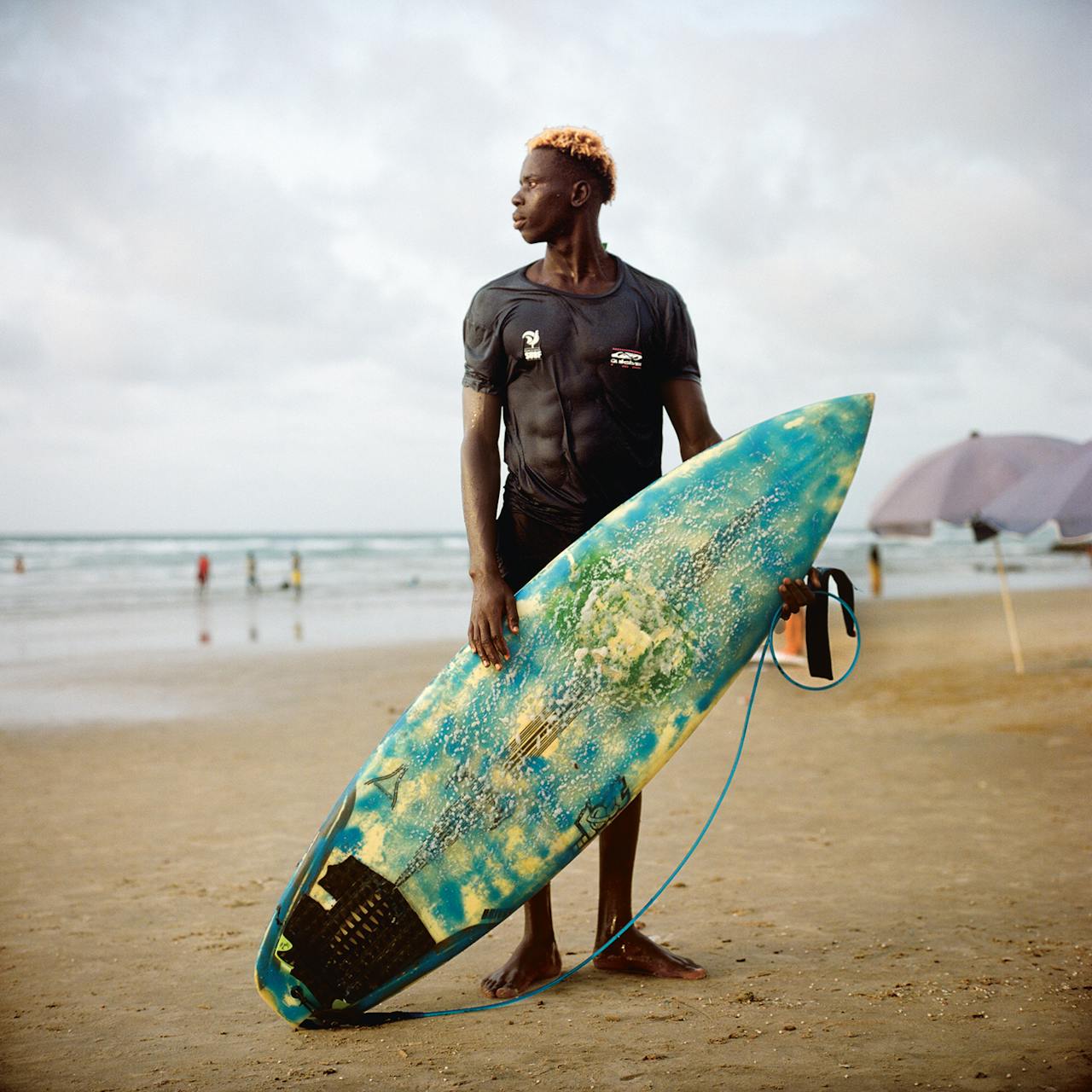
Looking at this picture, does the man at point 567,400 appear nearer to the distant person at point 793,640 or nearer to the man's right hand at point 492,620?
the man's right hand at point 492,620

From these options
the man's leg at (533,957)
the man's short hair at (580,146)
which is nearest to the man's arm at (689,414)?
the man's short hair at (580,146)

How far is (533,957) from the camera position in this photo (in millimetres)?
2900

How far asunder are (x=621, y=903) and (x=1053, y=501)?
20.8ft

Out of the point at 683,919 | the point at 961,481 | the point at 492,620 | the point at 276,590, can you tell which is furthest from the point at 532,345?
the point at 276,590

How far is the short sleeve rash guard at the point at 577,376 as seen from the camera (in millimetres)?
2822

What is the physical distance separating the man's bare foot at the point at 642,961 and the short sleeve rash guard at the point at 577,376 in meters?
1.17

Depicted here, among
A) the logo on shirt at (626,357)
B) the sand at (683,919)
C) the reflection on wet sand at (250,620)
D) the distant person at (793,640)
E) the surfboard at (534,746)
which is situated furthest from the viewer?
the reflection on wet sand at (250,620)

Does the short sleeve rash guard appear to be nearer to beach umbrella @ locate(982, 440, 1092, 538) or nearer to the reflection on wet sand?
beach umbrella @ locate(982, 440, 1092, 538)

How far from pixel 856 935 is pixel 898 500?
741cm

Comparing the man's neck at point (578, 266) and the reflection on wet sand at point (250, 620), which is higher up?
the man's neck at point (578, 266)

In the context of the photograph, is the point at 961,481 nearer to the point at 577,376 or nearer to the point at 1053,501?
the point at 1053,501

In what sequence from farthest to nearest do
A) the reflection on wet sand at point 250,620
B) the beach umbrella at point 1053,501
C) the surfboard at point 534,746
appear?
the reflection on wet sand at point 250,620 < the beach umbrella at point 1053,501 < the surfboard at point 534,746

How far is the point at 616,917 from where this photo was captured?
298 cm

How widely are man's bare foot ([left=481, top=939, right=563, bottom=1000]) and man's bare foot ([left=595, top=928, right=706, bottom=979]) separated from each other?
15 cm
